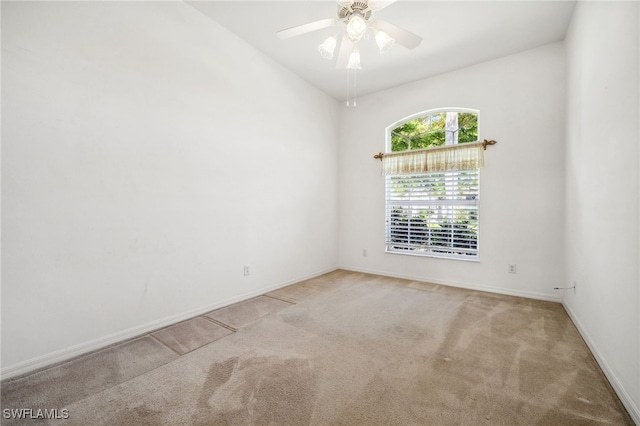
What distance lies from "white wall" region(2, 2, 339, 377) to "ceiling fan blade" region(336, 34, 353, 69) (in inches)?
55.6

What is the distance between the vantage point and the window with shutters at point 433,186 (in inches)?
153

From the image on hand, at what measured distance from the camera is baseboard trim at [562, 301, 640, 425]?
146 cm

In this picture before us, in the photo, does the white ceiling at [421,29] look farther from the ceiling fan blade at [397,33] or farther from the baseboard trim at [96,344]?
the baseboard trim at [96,344]

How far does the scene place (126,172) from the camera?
2.34 m

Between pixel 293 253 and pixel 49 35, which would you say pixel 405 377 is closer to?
pixel 293 253

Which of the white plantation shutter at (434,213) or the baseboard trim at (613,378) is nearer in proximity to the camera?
the baseboard trim at (613,378)

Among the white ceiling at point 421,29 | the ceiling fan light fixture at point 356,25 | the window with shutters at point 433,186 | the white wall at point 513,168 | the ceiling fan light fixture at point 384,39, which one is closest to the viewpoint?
the ceiling fan light fixture at point 356,25

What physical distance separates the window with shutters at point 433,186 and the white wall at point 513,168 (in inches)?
5.9

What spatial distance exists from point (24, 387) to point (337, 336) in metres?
2.11

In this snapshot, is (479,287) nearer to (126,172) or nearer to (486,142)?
(486,142)

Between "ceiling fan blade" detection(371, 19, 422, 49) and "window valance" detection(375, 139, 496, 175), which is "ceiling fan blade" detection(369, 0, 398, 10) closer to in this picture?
"ceiling fan blade" detection(371, 19, 422, 49)

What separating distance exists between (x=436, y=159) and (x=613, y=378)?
9.68ft

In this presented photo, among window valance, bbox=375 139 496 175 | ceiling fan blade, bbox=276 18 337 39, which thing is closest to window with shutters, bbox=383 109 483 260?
window valance, bbox=375 139 496 175

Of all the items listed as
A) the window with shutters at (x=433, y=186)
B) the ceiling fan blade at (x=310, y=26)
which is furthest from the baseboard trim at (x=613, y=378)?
the ceiling fan blade at (x=310, y=26)
